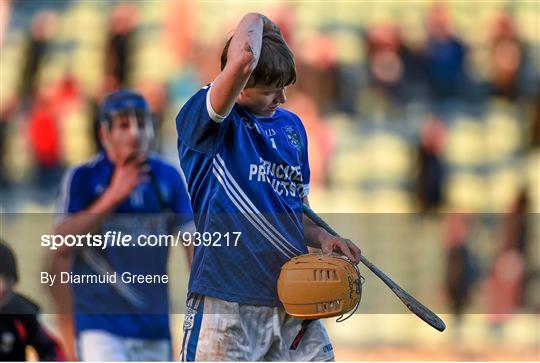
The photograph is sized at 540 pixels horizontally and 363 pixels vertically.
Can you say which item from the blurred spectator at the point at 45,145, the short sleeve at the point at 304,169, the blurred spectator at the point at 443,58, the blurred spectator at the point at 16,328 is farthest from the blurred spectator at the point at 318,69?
the short sleeve at the point at 304,169

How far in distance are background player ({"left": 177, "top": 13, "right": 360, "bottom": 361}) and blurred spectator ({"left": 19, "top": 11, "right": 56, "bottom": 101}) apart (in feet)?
8.77

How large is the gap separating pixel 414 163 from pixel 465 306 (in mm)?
763

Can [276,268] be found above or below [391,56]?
below

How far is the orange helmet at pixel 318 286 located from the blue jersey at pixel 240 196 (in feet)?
0.19

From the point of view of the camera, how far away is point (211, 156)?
296 cm

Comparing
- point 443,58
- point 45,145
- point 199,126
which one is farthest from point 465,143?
point 199,126

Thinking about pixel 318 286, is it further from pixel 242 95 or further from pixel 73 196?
pixel 73 196

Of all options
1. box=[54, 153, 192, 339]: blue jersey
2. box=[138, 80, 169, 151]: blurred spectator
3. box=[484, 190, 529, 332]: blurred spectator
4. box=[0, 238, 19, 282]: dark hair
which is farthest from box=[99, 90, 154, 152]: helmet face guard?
box=[484, 190, 529, 332]: blurred spectator

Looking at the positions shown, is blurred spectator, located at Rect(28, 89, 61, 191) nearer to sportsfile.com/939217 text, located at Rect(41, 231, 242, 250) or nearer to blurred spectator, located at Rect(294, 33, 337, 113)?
sportsfile.com/939217 text, located at Rect(41, 231, 242, 250)

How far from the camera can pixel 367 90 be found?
575 cm

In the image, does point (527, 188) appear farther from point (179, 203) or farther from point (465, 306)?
point (179, 203)

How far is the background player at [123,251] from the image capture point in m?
4.28

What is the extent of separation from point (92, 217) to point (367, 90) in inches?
73.8

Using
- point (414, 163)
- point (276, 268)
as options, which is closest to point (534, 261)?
point (414, 163)
